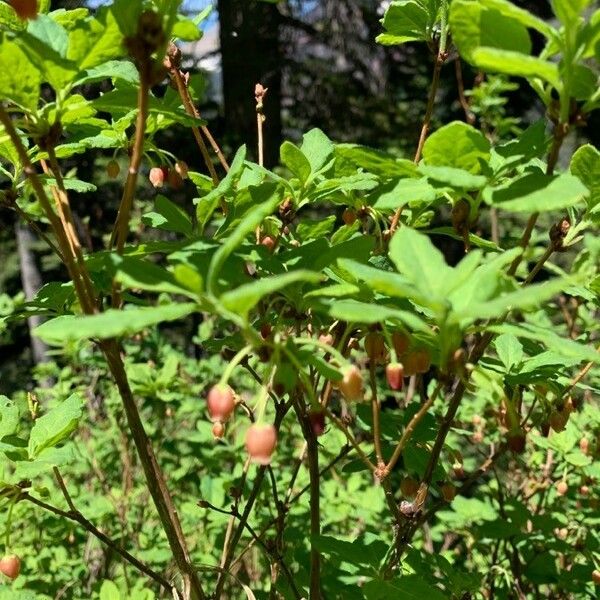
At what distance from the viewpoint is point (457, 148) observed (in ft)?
3.48

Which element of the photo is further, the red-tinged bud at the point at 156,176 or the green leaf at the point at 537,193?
the red-tinged bud at the point at 156,176

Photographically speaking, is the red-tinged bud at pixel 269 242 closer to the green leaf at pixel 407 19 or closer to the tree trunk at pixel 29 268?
the green leaf at pixel 407 19

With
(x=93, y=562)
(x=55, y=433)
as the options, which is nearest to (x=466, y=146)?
(x=55, y=433)

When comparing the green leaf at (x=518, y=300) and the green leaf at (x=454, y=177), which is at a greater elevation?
the green leaf at (x=454, y=177)

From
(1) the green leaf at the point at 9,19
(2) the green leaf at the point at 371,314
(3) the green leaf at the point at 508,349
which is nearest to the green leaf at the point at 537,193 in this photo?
(2) the green leaf at the point at 371,314

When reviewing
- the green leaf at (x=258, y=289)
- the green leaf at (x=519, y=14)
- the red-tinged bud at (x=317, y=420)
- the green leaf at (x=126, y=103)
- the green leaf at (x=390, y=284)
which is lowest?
the red-tinged bud at (x=317, y=420)

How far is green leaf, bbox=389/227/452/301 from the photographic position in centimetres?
85

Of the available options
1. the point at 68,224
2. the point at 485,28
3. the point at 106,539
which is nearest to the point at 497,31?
the point at 485,28

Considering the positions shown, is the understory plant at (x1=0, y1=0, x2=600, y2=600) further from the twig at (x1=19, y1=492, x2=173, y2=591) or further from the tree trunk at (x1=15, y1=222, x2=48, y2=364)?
the tree trunk at (x1=15, y1=222, x2=48, y2=364)

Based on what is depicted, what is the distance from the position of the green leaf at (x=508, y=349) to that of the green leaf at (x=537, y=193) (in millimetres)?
540

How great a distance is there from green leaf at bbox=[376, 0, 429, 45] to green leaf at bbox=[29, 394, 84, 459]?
3.42 ft

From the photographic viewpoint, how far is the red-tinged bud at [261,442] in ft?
2.87

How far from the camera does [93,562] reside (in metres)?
3.41

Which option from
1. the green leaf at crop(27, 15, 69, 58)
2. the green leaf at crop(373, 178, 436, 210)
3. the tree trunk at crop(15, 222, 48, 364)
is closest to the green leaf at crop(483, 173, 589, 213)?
the green leaf at crop(373, 178, 436, 210)
